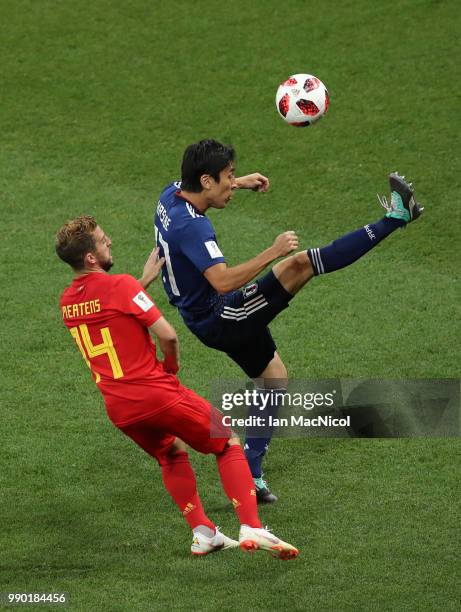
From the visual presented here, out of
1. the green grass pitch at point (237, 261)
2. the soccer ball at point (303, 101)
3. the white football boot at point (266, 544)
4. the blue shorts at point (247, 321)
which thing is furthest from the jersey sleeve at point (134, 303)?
the soccer ball at point (303, 101)

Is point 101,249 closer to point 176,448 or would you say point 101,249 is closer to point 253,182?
point 176,448

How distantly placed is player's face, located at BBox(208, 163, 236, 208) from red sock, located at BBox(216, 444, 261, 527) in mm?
1563

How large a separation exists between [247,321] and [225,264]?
50 centimetres

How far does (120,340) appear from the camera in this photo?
20.4ft

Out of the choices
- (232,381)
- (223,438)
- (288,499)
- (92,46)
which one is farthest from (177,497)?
(92,46)

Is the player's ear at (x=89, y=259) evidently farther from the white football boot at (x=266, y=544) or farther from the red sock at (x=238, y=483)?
the white football boot at (x=266, y=544)

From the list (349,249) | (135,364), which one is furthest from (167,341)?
(349,249)

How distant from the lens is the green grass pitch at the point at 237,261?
657 centimetres

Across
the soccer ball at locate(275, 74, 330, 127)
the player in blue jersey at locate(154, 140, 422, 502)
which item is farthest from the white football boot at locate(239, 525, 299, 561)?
the soccer ball at locate(275, 74, 330, 127)

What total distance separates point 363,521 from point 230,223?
496cm

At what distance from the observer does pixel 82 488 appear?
7.54 metres

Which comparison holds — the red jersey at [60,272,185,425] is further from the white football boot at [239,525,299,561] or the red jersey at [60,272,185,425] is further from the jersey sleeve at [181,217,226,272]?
the white football boot at [239,525,299,561]

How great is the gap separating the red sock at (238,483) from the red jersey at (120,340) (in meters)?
0.48

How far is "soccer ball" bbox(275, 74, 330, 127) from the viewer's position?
849cm
